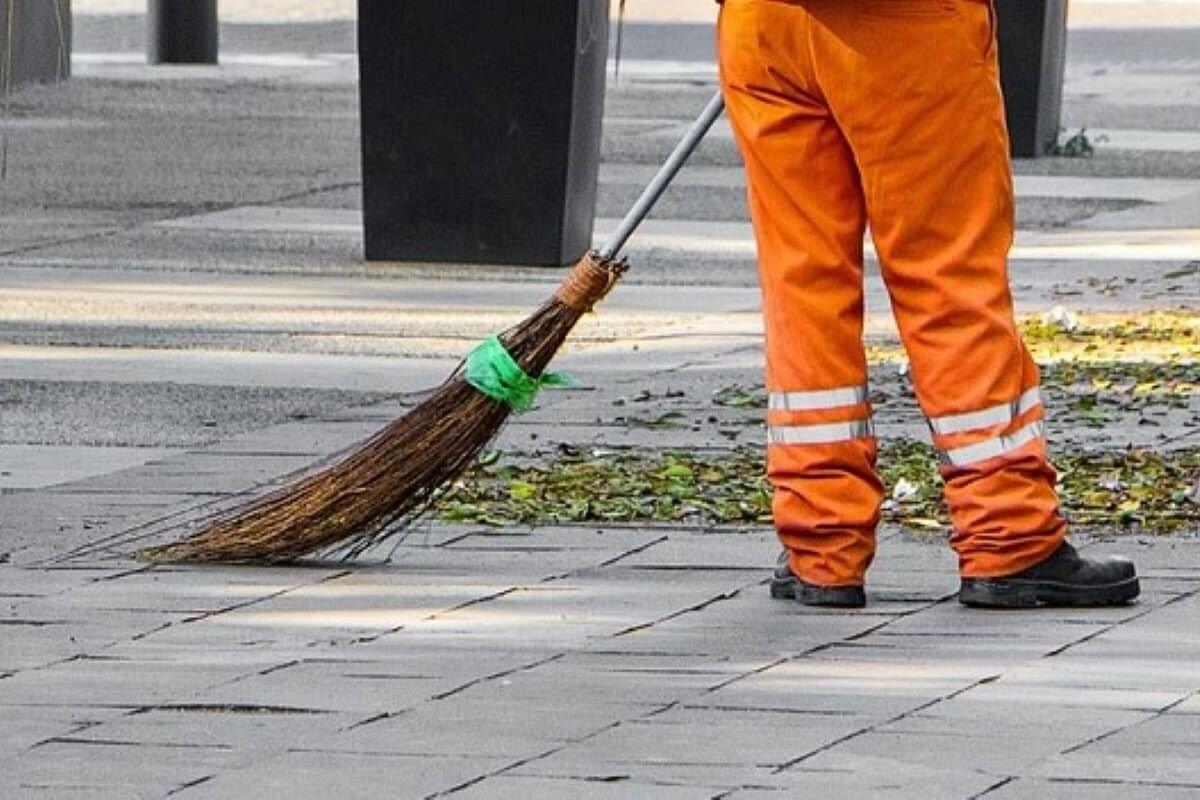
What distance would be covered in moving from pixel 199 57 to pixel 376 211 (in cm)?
1155

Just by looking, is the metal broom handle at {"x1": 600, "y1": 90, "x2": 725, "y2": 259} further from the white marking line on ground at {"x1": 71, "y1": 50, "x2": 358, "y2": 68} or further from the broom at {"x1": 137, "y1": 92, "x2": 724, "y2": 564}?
the white marking line on ground at {"x1": 71, "y1": 50, "x2": 358, "y2": 68}

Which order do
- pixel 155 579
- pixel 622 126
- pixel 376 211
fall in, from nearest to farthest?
pixel 155 579 → pixel 376 211 → pixel 622 126

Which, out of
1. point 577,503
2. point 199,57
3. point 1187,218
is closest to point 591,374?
point 577,503

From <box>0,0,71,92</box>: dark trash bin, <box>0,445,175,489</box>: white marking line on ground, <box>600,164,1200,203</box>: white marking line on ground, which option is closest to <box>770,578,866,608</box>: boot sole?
<box>0,445,175,489</box>: white marking line on ground

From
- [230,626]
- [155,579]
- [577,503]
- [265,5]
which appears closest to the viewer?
[230,626]

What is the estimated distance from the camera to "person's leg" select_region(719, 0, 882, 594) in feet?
21.6

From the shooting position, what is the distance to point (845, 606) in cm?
662

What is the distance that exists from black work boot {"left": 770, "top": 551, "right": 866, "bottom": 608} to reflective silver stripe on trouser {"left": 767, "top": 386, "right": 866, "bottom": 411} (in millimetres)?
298

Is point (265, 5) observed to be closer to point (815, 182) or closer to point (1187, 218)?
point (1187, 218)

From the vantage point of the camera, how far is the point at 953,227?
21.4 feet

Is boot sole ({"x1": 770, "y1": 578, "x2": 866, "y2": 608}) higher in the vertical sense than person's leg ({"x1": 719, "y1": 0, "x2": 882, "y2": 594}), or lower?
lower

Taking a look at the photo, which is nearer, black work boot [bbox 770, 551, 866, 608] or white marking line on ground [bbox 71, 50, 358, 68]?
black work boot [bbox 770, 551, 866, 608]

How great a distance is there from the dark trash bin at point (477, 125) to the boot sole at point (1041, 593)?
649cm

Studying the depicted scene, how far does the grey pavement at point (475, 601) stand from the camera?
5.32 m
